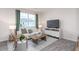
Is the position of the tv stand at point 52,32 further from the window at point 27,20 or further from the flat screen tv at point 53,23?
the window at point 27,20

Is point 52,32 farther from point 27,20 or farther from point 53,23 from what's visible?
point 27,20

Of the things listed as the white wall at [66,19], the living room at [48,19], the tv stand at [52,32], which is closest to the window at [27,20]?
the living room at [48,19]

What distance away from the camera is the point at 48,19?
1.19 meters

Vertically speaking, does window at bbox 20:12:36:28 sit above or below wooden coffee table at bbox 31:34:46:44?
above

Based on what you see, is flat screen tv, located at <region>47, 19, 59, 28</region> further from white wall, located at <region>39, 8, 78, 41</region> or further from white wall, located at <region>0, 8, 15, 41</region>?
white wall, located at <region>0, 8, 15, 41</region>

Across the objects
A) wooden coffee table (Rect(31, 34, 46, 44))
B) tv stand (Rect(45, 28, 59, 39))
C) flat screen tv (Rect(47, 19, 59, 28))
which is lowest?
wooden coffee table (Rect(31, 34, 46, 44))

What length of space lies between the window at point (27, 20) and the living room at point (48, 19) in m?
0.02

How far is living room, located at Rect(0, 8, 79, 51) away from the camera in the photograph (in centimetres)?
108

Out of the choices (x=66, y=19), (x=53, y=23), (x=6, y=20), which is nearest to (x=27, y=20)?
(x=6, y=20)

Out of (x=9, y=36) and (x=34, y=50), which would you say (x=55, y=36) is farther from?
(x=9, y=36)

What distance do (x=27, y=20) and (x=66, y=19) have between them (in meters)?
0.61

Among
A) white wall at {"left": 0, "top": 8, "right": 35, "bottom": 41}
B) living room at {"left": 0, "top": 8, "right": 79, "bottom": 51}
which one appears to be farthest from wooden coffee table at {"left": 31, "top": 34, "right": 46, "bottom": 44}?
white wall at {"left": 0, "top": 8, "right": 35, "bottom": 41}

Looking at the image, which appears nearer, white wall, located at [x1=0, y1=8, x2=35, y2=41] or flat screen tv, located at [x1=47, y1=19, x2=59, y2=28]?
white wall, located at [x1=0, y1=8, x2=35, y2=41]
